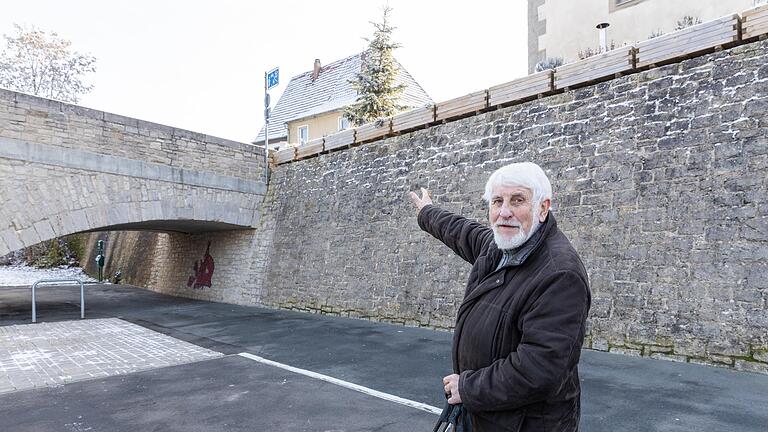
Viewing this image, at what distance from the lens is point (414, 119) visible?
10969mm

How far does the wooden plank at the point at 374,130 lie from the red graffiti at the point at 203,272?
7.28 meters

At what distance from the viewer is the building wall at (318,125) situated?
2591cm

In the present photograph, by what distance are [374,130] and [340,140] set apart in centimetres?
130

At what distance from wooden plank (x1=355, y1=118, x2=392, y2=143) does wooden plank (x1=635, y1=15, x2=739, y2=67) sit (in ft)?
18.5

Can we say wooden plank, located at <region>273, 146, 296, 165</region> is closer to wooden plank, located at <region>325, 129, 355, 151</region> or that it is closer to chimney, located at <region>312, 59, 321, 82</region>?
wooden plank, located at <region>325, 129, 355, 151</region>

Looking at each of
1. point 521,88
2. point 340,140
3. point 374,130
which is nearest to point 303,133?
point 340,140

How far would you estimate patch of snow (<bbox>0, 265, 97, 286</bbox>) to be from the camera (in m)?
23.1

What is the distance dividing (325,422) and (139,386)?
263cm

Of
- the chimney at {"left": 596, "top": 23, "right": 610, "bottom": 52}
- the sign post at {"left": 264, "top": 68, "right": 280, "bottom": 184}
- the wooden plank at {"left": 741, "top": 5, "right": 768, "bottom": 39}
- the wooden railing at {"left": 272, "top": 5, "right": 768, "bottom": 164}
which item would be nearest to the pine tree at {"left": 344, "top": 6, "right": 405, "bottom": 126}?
the sign post at {"left": 264, "top": 68, "right": 280, "bottom": 184}

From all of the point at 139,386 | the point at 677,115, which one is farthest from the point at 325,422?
the point at 677,115

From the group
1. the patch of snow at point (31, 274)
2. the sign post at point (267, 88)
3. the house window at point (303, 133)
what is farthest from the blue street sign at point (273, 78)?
the patch of snow at point (31, 274)

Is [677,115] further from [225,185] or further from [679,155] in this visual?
[225,185]

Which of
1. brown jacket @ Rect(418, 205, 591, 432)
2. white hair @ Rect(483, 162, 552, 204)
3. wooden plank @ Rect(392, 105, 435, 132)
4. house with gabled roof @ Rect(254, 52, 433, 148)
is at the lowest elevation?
brown jacket @ Rect(418, 205, 591, 432)

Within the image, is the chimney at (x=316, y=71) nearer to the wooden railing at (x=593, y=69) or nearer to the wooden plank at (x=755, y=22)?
the wooden railing at (x=593, y=69)
